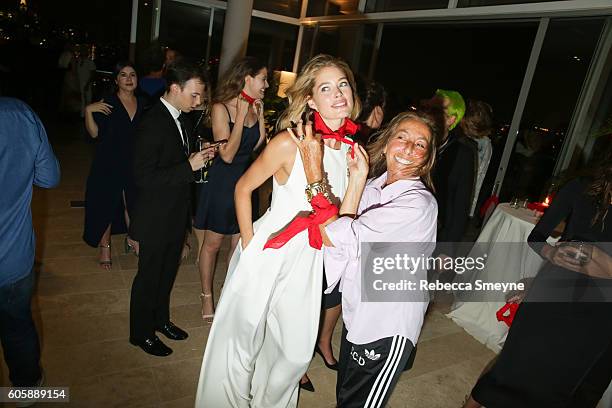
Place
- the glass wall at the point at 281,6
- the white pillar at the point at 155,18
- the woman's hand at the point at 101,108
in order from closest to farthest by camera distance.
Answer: the woman's hand at the point at 101,108 < the white pillar at the point at 155,18 < the glass wall at the point at 281,6

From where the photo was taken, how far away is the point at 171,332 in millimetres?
2611

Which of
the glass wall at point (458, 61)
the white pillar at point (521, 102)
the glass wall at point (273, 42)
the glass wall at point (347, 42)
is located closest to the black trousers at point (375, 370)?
the white pillar at point (521, 102)

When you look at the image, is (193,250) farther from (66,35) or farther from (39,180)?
(66,35)

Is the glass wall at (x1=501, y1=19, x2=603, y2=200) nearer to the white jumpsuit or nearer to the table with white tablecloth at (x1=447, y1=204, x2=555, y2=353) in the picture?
the table with white tablecloth at (x1=447, y1=204, x2=555, y2=353)

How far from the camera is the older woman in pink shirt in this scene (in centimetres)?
153

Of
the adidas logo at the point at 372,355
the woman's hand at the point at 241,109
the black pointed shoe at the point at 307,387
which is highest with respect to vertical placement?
the woman's hand at the point at 241,109

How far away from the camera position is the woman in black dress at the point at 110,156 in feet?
10.0

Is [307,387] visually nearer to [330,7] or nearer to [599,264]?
[599,264]

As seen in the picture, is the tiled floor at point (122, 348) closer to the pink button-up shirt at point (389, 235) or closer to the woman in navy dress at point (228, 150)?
the woman in navy dress at point (228, 150)

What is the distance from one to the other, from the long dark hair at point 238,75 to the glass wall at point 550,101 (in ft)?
13.4

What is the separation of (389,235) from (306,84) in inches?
30.5

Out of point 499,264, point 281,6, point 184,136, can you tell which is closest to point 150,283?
point 184,136

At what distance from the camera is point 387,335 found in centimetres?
154

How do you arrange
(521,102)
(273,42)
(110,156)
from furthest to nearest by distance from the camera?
1. (273,42)
2. (521,102)
3. (110,156)
